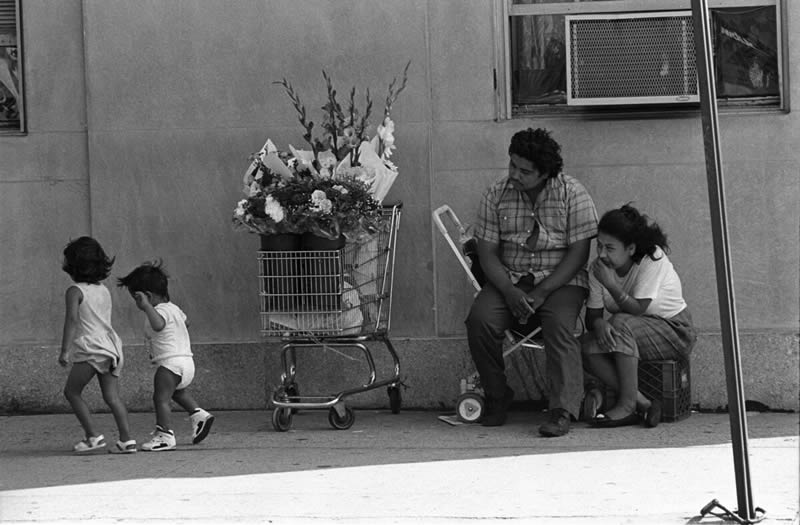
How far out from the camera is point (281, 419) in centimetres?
809

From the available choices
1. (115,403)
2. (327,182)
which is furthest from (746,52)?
(115,403)

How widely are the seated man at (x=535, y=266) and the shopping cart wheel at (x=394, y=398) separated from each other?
67 centimetres

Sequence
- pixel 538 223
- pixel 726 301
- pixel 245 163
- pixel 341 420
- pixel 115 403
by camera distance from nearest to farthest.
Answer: pixel 726 301
pixel 115 403
pixel 538 223
pixel 341 420
pixel 245 163

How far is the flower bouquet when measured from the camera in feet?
25.6

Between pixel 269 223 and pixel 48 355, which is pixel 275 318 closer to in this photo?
pixel 269 223

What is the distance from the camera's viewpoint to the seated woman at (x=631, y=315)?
7.88 metres

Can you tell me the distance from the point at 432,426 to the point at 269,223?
62.4 inches

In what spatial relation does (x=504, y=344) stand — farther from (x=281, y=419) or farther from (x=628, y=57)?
(x=628, y=57)

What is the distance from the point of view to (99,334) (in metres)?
7.62

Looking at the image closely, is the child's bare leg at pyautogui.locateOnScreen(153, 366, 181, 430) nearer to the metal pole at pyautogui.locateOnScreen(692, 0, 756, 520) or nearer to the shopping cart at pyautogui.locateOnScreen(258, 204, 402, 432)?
the shopping cart at pyautogui.locateOnScreen(258, 204, 402, 432)

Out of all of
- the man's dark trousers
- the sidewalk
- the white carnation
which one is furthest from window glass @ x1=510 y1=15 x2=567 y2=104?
the sidewalk

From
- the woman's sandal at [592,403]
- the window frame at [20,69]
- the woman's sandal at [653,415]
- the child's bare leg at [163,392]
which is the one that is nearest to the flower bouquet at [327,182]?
the child's bare leg at [163,392]

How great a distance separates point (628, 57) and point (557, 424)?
245 centimetres

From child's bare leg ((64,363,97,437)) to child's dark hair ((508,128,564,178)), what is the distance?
9.07ft
